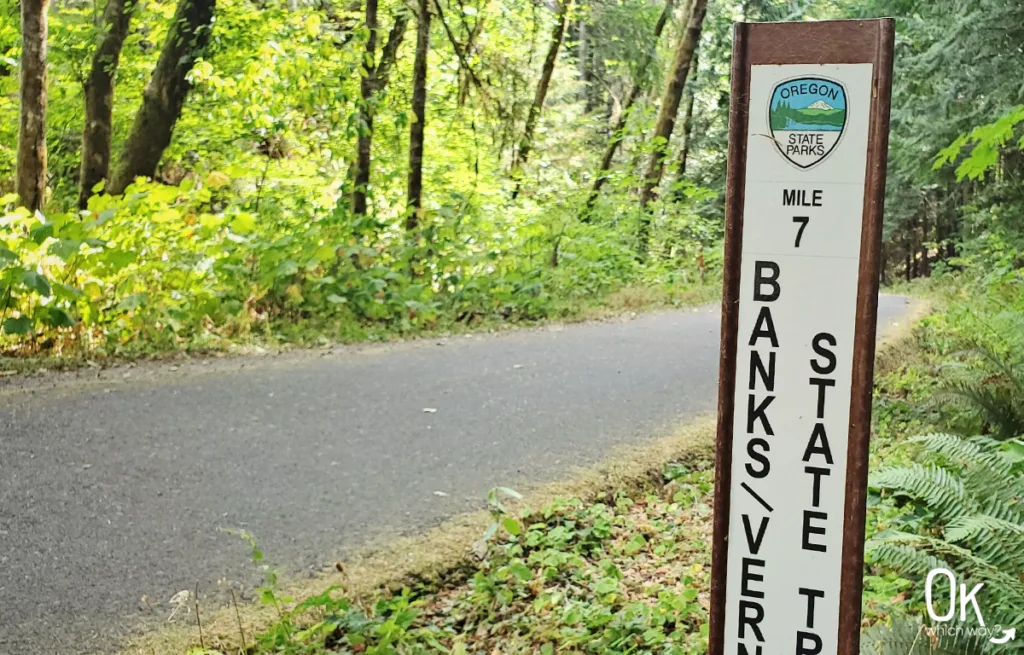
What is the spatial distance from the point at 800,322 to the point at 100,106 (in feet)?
37.8

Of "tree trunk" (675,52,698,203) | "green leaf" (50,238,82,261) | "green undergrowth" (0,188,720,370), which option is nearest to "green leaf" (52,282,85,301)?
"green undergrowth" (0,188,720,370)

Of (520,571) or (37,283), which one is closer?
(520,571)

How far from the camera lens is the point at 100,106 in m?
11.0

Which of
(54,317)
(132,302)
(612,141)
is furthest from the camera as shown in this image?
(612,141)

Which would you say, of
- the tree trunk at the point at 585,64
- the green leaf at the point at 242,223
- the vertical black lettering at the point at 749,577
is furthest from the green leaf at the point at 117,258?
the tree trunk at the point at 585,64

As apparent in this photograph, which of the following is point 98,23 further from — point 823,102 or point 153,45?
point 823,102

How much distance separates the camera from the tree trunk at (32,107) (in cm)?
867

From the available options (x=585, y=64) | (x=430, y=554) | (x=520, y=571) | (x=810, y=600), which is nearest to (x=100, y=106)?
(x=430, y=554)

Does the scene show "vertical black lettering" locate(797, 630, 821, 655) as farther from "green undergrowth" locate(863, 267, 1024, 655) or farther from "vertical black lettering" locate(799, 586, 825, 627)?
"green undergrowth" locate(863, 267, 1024, 655)

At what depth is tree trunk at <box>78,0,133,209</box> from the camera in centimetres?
1080

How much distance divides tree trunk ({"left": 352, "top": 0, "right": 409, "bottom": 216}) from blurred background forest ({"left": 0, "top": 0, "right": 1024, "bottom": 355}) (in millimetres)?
39

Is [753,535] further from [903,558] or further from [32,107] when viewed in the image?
[32,107]

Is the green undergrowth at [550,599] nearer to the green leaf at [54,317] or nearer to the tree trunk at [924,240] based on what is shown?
the green leaf at [54,317]

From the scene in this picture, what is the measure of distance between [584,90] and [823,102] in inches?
1038
